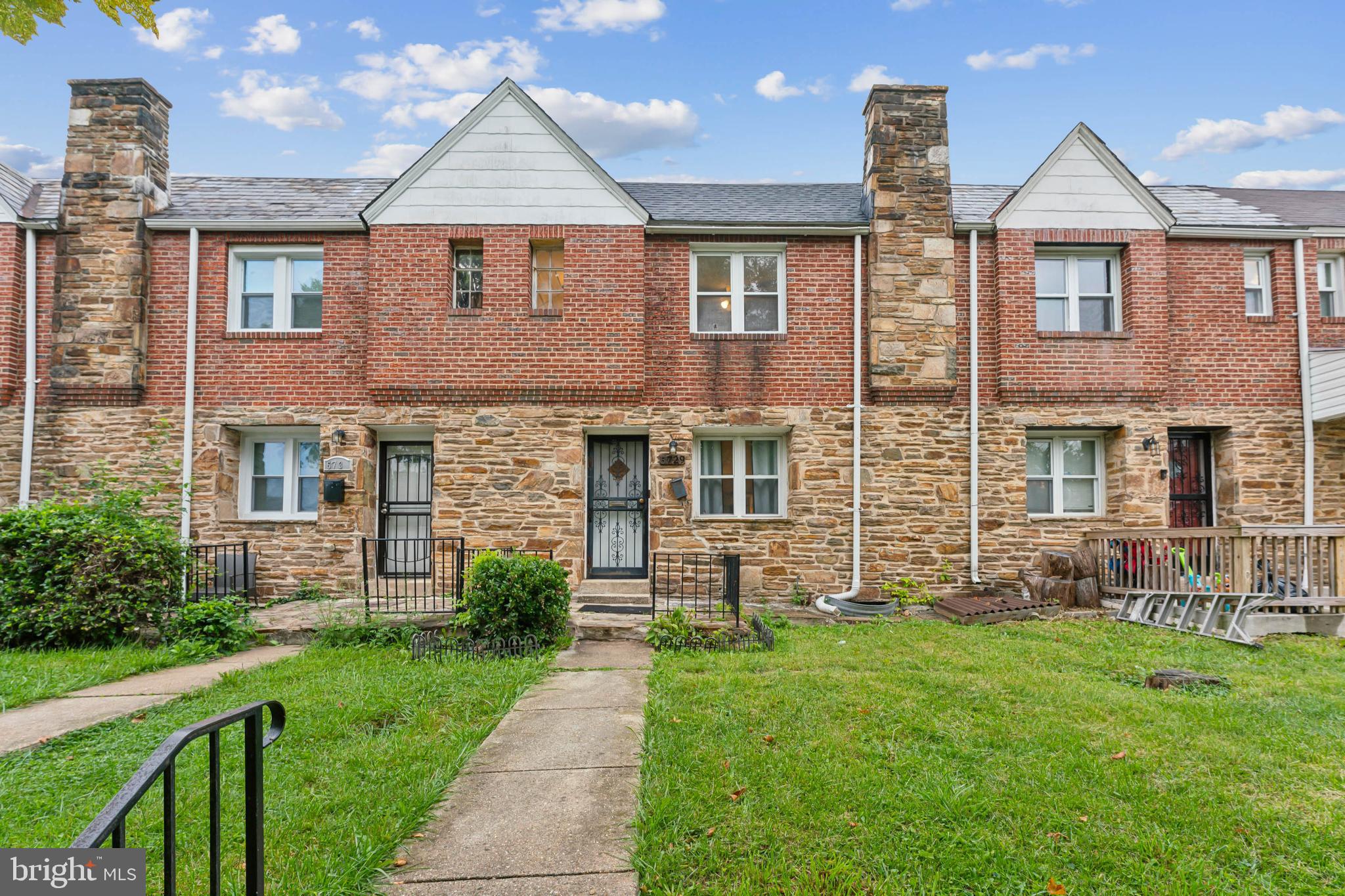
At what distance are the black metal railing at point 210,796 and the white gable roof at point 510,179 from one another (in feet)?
30.2

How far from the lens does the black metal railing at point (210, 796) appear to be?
4.87ft

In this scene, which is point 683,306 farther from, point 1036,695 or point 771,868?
point 771,868

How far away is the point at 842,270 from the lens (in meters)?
10.7

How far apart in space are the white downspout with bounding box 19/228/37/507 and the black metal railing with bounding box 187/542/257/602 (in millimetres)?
2747

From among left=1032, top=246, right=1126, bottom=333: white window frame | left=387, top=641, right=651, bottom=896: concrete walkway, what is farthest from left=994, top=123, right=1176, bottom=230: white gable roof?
left=387, top=641, right=651, bottom=896: concrete walkway

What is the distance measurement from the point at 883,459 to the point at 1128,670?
463 cm

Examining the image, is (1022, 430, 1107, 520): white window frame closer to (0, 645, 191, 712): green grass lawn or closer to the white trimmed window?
the white trimmed window

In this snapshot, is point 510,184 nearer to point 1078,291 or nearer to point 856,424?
point 856,424

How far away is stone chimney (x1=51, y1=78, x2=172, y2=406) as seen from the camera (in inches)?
395

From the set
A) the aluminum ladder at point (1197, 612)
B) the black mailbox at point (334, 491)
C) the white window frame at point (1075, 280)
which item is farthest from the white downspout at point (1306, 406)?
the black mailbox at point (334, 491)

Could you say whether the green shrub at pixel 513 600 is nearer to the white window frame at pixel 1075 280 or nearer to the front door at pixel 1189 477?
the white window frame at pixel 1075 280

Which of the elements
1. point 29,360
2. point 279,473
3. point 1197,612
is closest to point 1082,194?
point 1197,612

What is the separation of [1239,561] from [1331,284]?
6.37 meters

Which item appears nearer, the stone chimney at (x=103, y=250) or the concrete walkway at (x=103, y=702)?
the concrete walkway at (x=103, y=702)
